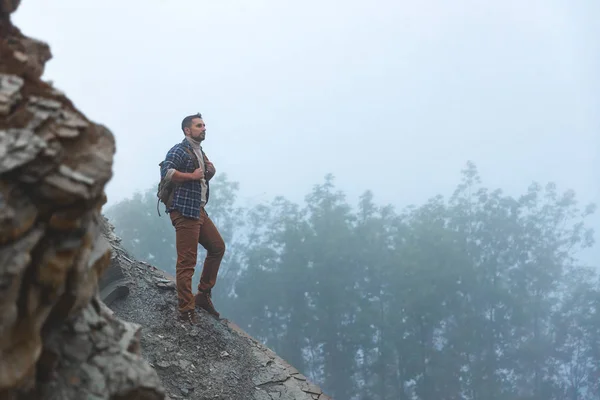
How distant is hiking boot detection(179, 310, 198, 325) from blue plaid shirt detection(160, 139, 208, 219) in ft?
5.56

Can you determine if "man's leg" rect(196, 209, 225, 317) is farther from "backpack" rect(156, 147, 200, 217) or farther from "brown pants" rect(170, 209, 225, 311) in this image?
"backpack" rect(156, 147, 200, 217)

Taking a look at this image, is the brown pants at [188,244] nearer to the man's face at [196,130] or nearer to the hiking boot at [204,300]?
the hiking boot at [204,300]

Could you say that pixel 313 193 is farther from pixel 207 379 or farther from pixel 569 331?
pixel 207 379

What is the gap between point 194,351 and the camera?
295 inches

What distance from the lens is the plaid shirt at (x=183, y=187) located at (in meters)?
6.99

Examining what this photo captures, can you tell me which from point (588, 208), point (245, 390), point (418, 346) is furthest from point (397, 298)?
point (245, 390)

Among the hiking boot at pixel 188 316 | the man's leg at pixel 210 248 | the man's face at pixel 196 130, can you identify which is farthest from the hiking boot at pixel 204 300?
the man's face at pixel 196 130

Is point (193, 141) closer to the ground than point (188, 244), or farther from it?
farther from it

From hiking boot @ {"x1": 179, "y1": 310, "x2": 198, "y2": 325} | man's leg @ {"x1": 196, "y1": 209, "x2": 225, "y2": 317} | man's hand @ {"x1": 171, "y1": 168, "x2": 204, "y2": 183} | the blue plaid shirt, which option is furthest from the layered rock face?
hiking boot @ {"x1": 179, "y1": 310, "x2": 198, "y2": 325}

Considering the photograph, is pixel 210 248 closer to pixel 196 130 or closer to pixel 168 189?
pixel 168 189

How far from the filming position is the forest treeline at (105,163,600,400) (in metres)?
28.9

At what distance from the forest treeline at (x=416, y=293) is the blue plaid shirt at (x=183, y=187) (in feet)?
69.0

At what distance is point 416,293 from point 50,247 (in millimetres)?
28021

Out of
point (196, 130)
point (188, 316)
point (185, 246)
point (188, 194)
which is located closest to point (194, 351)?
point (188, 316)
